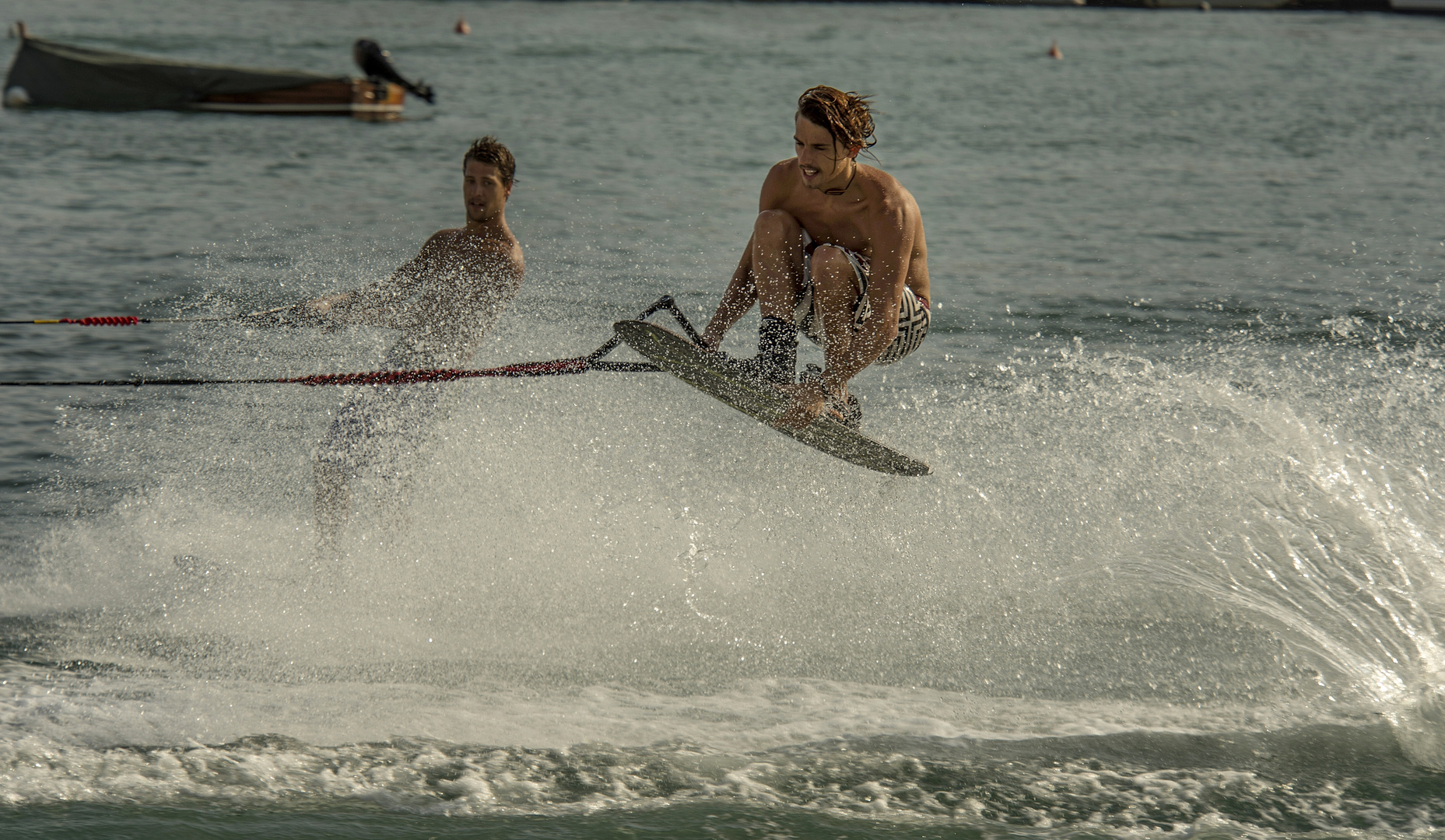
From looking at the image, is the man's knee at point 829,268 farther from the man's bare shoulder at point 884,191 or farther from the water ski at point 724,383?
the water ski at point 724,383

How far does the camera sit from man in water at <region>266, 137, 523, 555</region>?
16.3 ft

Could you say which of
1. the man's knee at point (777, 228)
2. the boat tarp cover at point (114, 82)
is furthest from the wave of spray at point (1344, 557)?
the boat tarp cover at point (114, 82)

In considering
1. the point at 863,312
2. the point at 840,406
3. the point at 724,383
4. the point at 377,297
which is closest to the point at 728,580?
the point at 840,406

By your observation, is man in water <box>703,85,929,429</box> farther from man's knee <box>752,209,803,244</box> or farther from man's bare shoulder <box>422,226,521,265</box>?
man's bare shoulder <box>422,226,521,265</box>

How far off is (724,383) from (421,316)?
1468 mm

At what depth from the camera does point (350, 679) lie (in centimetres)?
436

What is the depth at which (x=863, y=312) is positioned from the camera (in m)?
4.30

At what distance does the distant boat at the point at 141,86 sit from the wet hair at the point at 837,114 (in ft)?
60.4

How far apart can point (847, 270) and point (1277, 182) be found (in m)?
13.3

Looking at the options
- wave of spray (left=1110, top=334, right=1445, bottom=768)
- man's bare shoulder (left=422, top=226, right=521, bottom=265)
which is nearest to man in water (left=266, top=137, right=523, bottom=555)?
man's bare shoulder (left=422, top=226, right=521, bottom=265)

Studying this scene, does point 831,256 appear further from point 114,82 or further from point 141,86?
point 114,82

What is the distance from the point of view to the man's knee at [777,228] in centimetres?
427

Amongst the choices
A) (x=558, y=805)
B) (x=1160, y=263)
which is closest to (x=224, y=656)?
(x=558, y=805)

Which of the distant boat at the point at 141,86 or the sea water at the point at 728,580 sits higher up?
the distant boat at the point at 141,86
